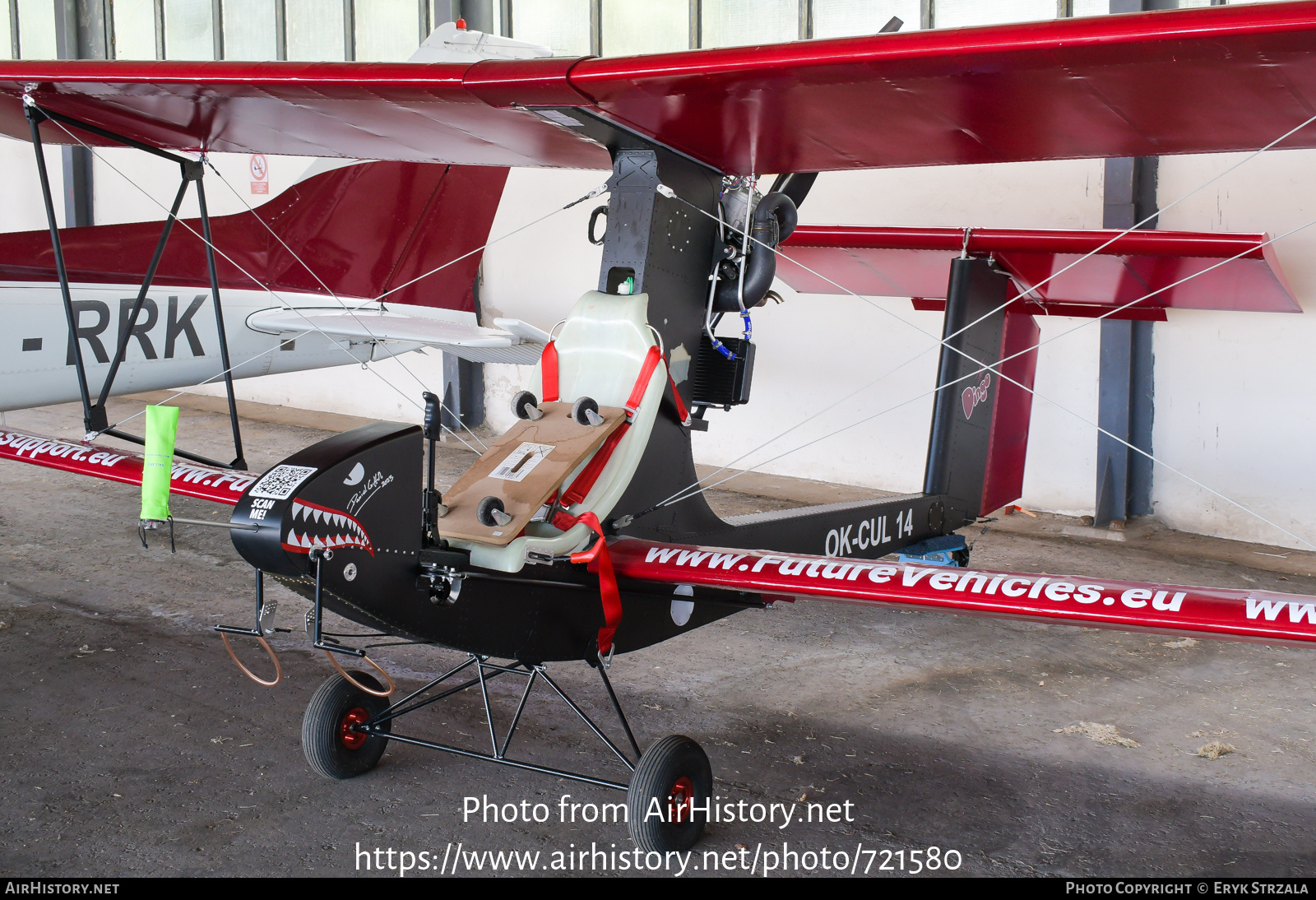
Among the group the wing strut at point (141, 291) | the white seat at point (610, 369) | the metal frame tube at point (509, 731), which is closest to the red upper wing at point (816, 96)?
the wing strut at point (141, 291)

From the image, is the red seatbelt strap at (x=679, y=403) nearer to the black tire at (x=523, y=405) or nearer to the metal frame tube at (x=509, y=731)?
the black tire at (x=523, y=405)

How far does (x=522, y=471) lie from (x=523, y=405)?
289mm

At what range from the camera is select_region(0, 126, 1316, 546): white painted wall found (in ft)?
21.7

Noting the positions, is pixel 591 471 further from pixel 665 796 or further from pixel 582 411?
pixel 665 796

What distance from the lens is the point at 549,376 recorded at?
3.44m

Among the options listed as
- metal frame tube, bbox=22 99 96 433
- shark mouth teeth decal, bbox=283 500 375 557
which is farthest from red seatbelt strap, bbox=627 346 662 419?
metal frame tube, bbox=22 99 96 433

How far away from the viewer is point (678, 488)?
12.3 feet

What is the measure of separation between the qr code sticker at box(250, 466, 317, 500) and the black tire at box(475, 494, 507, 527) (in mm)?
491

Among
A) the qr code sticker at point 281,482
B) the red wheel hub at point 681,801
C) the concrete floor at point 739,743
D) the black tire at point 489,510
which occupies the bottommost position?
the concrete floor at point 739,743

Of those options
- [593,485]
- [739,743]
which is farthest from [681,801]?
[593,485]

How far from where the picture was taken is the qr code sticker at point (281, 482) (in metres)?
2.47

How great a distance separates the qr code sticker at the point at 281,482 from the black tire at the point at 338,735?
1039 millimetres

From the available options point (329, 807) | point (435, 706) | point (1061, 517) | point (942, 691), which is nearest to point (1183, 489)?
point (1061, 517)
